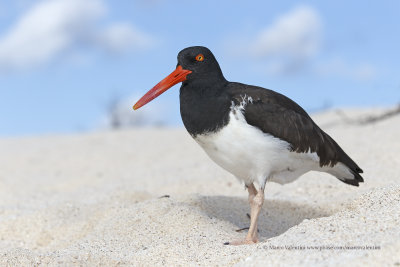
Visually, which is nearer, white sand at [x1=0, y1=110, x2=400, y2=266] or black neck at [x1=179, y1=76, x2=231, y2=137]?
white sand at [x1=0, y1=110, x2=400, y2=266]

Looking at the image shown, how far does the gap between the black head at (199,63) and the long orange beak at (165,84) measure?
0.04 meters

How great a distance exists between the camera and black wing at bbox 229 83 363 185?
4.50 metres

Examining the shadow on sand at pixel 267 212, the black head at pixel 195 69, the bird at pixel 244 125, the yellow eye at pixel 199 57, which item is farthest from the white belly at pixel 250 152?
the shadow on sand at pixel 267 212

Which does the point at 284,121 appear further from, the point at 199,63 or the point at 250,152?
the point at 199,63

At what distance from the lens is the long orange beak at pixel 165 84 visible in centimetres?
476

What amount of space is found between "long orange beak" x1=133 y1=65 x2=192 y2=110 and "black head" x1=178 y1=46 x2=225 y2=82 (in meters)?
0.04

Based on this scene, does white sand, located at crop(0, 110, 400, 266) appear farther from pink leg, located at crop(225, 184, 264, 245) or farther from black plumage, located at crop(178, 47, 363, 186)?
black plumage, located at crop(178, 47, 363, 186)

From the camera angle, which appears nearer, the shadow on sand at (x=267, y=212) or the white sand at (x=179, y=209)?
the white sand at (x=179, y=209)

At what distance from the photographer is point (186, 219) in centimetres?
516

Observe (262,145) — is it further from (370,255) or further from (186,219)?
(370,255)

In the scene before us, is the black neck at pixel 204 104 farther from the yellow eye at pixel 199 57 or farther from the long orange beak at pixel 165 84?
the yellow eye at pixel 199 57

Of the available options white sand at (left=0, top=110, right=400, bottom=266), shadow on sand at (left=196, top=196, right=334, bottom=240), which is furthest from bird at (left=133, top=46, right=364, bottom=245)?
shadow on sand at (left=196, top=196, right=334, bottom=240)

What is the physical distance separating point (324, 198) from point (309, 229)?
2.77 metres

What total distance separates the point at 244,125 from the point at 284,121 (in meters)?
0.46
